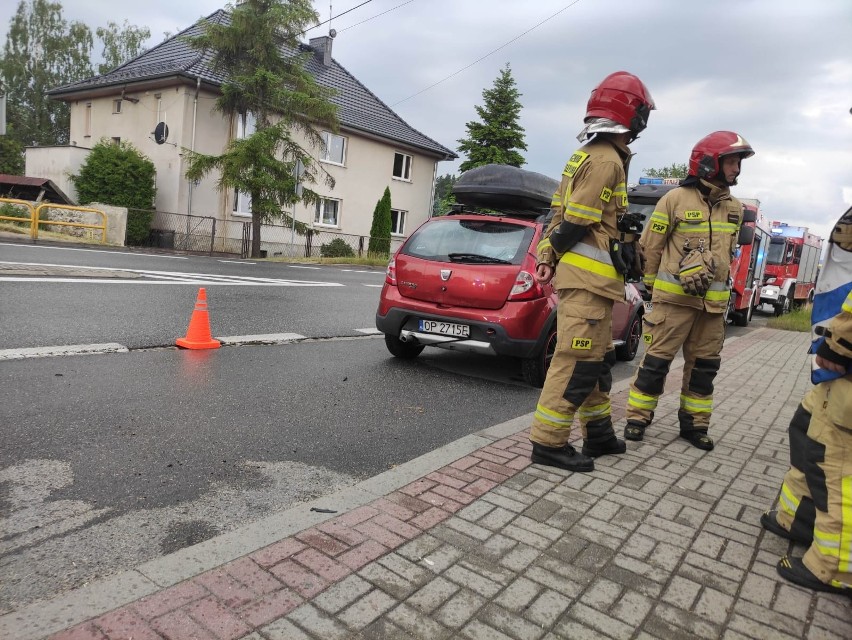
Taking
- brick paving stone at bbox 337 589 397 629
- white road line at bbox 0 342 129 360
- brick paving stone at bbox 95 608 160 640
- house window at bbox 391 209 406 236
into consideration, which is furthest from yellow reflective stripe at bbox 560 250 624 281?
house window at bbox 391 209 406 236

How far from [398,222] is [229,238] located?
1083 cm

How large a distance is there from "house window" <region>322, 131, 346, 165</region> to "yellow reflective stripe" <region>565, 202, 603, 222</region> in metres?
28.3

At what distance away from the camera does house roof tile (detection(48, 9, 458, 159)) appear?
25375 mm

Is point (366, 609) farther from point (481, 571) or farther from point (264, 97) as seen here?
point (264, 97)

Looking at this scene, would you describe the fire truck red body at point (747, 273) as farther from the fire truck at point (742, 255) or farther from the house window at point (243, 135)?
the house window at point (243, 135)

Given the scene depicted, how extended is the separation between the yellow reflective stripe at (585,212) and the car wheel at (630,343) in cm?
494

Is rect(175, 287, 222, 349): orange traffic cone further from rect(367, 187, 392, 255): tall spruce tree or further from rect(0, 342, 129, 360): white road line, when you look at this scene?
rect(367, 187, 392, 255): tall spruce tree

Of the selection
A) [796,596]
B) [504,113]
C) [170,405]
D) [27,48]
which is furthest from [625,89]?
[27,48]

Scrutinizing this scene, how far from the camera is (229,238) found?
86.1 ft

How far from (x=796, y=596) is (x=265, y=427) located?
9.92 ft

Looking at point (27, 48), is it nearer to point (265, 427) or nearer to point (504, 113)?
point (504, 113)

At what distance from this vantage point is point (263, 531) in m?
2.71

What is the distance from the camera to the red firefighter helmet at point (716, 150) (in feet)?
14.3

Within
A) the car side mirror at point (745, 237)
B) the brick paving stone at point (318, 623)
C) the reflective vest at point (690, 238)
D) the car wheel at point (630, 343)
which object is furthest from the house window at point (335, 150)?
the brick paving stone at point (318, 623)
